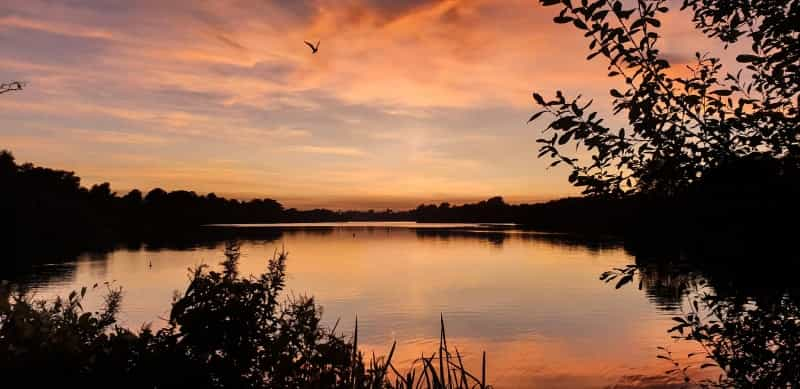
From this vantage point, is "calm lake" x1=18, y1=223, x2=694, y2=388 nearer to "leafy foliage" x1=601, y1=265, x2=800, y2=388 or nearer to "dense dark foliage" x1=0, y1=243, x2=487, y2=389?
"leafy foliage" x1=601, y1=265, x2=800, y2=388

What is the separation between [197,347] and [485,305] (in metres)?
57.0

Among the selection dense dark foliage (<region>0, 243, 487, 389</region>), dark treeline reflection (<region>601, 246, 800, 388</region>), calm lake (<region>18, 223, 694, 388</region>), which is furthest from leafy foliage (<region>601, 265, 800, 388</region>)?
dense dark foliage (<region>0, 243, 487, 389</region>)

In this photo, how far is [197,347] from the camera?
23.7ft

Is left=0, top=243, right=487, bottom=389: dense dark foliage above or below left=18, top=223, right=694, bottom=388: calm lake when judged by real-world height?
above

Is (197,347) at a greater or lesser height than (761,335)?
lesser

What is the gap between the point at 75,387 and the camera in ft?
17.4

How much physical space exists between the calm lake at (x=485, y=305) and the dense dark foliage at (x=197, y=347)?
212 centimetres

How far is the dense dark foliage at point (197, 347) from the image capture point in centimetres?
504

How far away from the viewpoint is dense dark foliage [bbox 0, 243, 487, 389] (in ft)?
16.5

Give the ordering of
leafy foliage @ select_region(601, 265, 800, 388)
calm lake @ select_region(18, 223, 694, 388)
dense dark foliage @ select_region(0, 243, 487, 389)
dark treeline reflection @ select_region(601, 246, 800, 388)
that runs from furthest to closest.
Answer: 1. calm lake @ select_region(18, 223, 694, 388)
2. leafy foliage @ select_region(601, 265, 800, 388)
3. dark treeline reflection @ select_region(601, 246, 800, 388)
4. dense dark foliage @ select_region(0, 243, 487, 389)

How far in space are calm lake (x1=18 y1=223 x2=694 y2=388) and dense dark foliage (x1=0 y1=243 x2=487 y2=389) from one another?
6.95ft

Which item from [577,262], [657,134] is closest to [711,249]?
[657,134]

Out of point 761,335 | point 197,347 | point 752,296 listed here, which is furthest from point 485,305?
point 752,296

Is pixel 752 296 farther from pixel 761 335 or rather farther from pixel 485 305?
pixel 485 305
